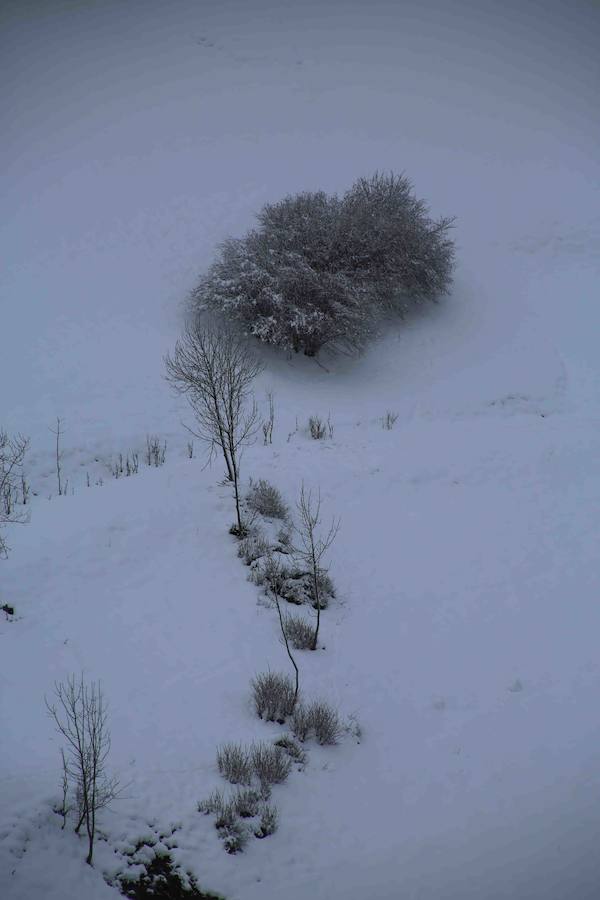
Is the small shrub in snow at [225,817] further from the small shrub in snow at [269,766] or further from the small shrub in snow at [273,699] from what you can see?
the small shrub in snow at [273,699]

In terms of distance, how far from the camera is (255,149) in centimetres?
2944

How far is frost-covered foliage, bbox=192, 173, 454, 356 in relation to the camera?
16859 millimetres

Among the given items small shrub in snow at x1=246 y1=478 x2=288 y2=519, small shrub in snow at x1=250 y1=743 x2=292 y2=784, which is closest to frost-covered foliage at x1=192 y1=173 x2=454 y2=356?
small shrub in snow at x1=246 y1=478 x2=288 y2=519

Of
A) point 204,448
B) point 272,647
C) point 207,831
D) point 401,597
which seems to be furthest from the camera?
point 204,448

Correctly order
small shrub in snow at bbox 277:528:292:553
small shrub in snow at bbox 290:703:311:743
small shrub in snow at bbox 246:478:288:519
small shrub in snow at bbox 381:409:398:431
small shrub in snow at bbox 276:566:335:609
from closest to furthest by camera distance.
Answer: small shrub in snow at bbox 290:703:311:743 < small shrub in snow at bbox 276:566:335:609 < small shrub in snow at bbox 277:528:292:553 < small shrub in snow at bbox 246:478:288:519 < small shrub in snow at bbox 381:409:398:431

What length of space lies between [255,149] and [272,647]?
1106 inches

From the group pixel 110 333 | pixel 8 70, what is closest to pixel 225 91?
pixel 8 70

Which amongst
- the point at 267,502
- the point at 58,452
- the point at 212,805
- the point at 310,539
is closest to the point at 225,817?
the point at 212,805

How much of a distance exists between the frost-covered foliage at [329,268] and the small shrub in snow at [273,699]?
11375 millimetres

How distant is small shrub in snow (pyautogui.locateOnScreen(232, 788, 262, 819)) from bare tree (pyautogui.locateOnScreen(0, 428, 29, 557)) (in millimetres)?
4625

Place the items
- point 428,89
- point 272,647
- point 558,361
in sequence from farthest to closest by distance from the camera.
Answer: point 428,89, point 558,361, point 272,647

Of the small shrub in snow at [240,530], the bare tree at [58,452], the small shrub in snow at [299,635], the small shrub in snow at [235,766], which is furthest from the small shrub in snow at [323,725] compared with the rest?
the bare tree at [58,452]

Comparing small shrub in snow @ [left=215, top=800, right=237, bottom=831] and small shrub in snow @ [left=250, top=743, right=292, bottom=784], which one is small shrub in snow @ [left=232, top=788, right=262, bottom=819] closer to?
small shrub in snow @ [left=215, top=800, right=237, bottom=831]

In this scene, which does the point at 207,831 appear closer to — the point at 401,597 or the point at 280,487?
the point at 401,597
